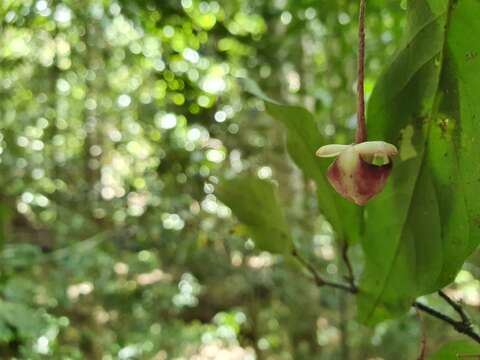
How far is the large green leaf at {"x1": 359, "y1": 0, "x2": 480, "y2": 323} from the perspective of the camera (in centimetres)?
42

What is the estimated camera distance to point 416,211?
49 centimetres

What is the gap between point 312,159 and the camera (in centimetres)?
54

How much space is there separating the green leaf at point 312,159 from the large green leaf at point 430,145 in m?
0.03

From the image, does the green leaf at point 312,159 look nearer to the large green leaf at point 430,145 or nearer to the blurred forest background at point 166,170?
the large green leaf at point 430,145

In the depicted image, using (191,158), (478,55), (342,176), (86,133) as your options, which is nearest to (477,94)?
(478,55)

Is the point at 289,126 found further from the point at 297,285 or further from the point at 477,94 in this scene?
the point at 297,285

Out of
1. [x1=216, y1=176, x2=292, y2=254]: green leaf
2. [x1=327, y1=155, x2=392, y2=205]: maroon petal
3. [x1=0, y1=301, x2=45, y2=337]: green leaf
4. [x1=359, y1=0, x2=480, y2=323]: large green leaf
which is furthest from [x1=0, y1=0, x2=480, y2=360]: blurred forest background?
[x1=327, y1=155, x2=392, y2=205]: maroon petal

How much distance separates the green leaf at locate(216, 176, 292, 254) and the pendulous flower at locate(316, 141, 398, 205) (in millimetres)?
262

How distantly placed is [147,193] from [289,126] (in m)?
0.79

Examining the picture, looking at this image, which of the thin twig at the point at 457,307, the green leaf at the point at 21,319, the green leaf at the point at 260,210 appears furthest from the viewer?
the green leaf at the point at 21,319

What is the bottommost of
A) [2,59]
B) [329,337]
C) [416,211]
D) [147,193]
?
[329,337]

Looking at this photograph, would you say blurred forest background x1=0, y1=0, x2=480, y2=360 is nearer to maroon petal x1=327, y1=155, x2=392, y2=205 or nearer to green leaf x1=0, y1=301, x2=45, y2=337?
green leaf x1=0, y1=301, x2=45, y2=337

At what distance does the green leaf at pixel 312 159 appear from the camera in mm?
517

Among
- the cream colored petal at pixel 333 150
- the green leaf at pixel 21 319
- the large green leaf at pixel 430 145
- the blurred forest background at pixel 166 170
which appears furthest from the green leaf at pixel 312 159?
the green leaf at pixel 21 319
